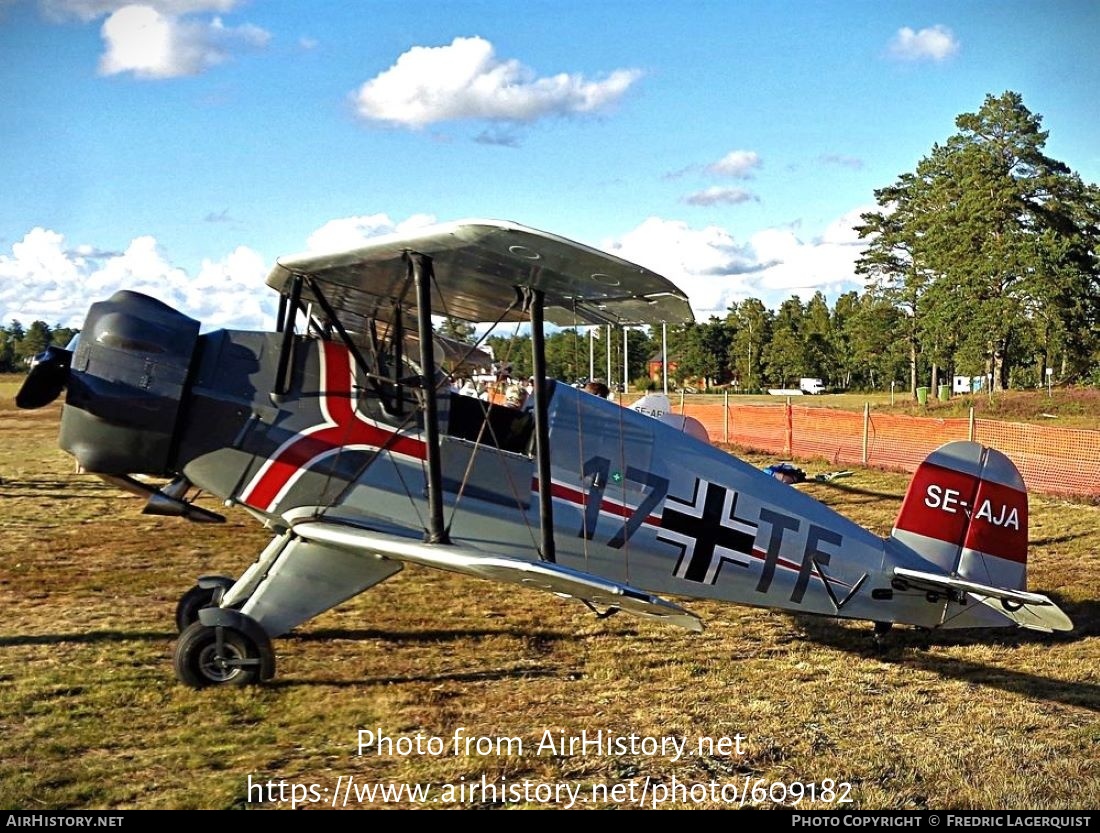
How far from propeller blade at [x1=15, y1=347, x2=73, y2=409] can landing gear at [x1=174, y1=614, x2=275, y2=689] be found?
5.00 feet

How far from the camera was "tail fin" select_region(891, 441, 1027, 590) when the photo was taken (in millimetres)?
6230

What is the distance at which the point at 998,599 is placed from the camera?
5914 millimetres

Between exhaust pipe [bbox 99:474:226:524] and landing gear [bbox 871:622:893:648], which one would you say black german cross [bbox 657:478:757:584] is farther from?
exhaust pipe [bbox 99:474:226:524]

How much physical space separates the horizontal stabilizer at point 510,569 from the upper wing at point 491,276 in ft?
4.43

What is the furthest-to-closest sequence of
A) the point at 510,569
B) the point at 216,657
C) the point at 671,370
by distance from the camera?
the point at 671,370 → the point at 216,657 → the point at 510,569

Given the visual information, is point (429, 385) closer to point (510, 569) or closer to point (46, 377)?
point (510, 569)

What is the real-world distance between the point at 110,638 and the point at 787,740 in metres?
4.23

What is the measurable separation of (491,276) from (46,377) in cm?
249

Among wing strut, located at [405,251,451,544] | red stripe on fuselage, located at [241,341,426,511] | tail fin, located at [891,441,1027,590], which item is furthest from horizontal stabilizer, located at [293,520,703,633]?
tail fin, located at [891,441,1027,590]

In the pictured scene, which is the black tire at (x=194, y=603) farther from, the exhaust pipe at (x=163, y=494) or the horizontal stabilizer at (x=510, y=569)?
the horizontal stabilizer at (x=510, y=569)

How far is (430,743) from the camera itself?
173 inches

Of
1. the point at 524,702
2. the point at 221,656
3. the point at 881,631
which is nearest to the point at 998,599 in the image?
the point at 881,631

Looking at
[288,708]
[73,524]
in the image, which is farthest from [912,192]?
[288,708]
